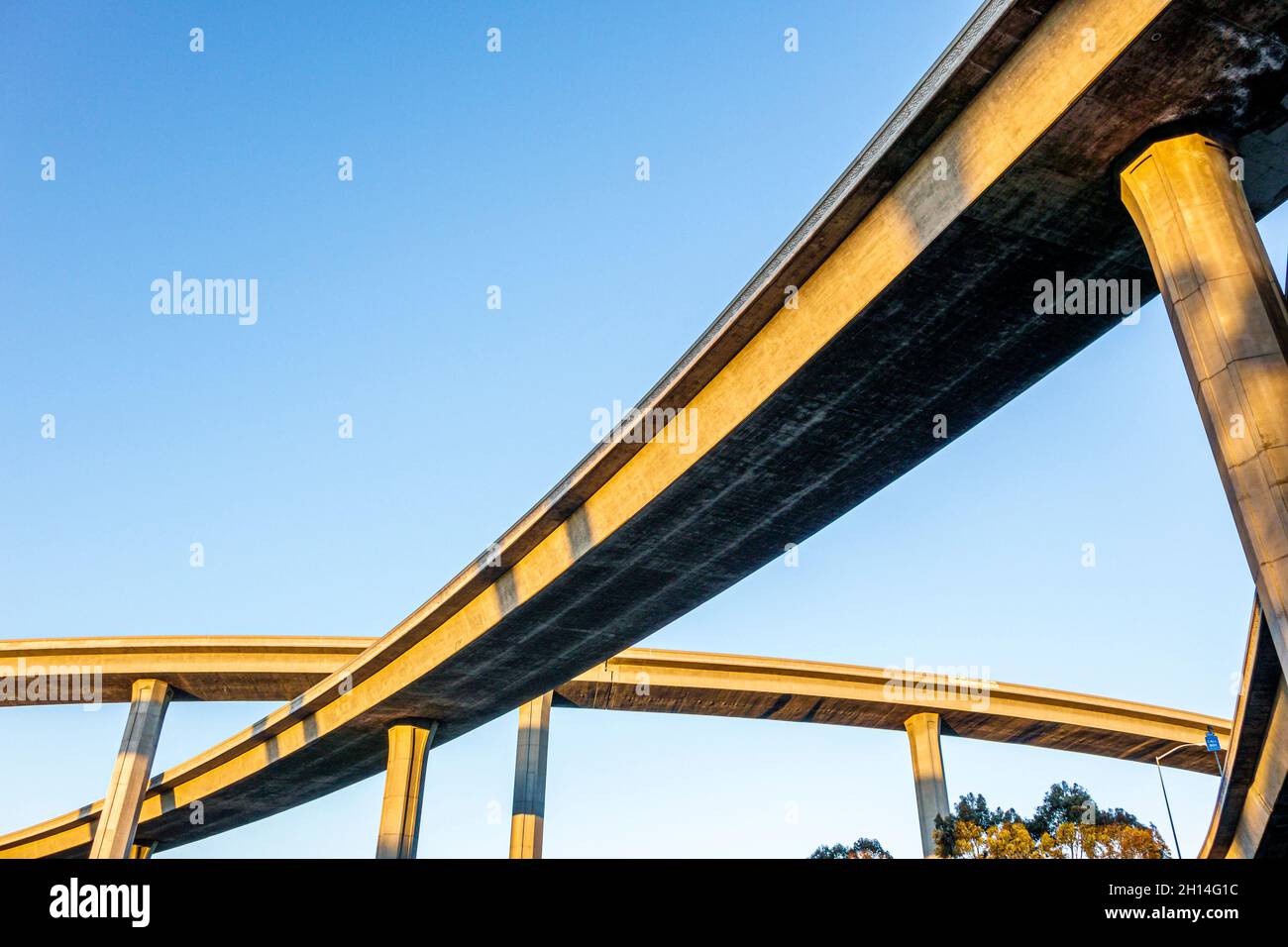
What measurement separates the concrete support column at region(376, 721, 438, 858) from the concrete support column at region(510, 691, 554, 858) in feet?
17.4

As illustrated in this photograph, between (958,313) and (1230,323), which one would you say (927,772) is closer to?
(958,313)

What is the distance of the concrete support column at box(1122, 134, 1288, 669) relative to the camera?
11852 mm

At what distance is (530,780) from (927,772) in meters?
20.6

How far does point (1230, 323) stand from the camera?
12672 mm

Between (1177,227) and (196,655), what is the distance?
4114 cm

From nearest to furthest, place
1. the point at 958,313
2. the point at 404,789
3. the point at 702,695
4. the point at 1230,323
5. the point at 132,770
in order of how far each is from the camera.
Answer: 1. the point at 1230,323
2. the point at 958,313
3. the point at 404,789
4. the point at 132,770
5. the point at 702,695

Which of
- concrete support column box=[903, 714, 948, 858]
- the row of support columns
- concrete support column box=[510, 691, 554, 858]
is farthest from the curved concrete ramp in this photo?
the row of support columns

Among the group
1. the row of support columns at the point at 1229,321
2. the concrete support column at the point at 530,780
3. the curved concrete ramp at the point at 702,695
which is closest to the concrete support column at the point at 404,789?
the concrete support column at the point at 530,780

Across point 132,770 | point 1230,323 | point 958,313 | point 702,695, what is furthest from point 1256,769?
point 132,770

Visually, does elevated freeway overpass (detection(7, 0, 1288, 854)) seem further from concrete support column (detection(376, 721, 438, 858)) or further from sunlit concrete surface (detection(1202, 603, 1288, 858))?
concrete support column (detection(376, 721, 438, 858))

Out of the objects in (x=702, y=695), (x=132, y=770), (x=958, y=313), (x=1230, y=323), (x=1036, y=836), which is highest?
(x=958, y=313)

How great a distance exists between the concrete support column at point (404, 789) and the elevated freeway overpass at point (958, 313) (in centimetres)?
878
